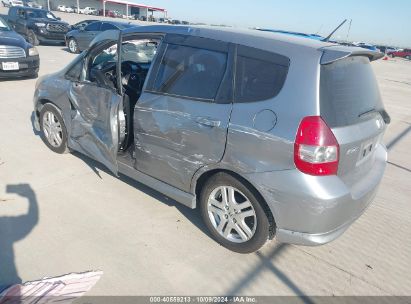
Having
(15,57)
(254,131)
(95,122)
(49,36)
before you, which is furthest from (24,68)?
(49,36)

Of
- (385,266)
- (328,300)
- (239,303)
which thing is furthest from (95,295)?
(385,266)

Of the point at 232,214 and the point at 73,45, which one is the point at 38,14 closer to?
the point at 73,45

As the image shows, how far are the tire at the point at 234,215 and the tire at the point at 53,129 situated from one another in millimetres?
2507

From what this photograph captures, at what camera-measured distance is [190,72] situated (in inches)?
121

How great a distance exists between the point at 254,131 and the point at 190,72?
90cm

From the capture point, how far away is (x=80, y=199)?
3725 millimetres

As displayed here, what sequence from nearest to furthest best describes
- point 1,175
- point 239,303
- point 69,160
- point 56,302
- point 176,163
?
1. point 56,302
2. point 239,303
3. point 176,163
4. point 1,175
5. point 69,160

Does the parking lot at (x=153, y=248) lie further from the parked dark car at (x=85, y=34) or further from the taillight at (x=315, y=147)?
the parked dark car at (x=85, y=34)

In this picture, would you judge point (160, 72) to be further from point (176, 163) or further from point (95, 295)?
point (95, 295)

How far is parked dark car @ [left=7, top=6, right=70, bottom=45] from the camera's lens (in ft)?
54.6

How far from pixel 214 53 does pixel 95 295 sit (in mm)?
2130

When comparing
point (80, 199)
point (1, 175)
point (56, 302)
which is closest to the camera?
point (56, 302)

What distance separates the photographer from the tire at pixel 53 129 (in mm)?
4602

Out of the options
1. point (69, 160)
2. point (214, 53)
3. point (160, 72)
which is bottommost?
point (69, 160)
